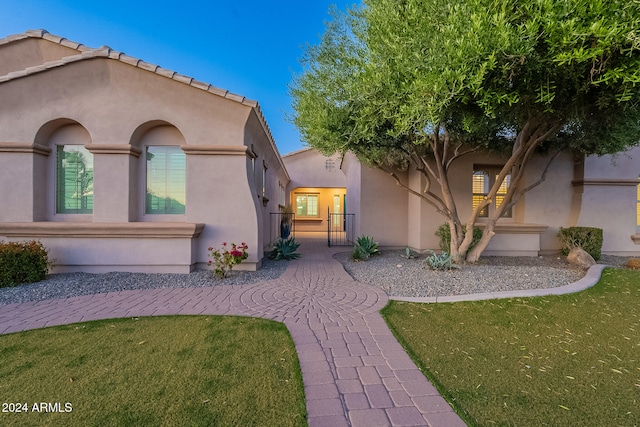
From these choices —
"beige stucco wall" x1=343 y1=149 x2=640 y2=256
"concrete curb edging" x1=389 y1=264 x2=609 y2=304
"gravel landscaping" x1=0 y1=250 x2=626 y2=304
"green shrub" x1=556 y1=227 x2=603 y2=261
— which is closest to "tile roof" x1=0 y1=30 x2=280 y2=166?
"gravel landscaping" x1=0 y1=250 x2=626 y2=304

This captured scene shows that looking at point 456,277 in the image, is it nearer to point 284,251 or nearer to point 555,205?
point 284,251

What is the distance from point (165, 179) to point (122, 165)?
895 millimetres

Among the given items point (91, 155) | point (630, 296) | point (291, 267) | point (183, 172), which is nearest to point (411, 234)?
point (291, 267)

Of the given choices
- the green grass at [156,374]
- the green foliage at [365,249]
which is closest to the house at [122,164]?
the green grass at [156,374]

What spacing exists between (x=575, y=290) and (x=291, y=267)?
584 cm

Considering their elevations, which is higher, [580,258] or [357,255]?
[580,258]

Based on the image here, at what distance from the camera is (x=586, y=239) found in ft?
27.1

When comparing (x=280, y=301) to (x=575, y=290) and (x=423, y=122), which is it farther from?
(x=575, y=290)

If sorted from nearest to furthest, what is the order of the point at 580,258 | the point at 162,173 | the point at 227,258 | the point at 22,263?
the point at 22,263 → the point at 227,258 → the point at 162,173 → the point at 580,258

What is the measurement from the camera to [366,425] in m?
1.94

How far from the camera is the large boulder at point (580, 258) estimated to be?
7.38m

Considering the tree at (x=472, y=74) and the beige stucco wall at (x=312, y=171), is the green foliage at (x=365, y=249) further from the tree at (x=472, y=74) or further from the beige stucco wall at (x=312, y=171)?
the beige stucco wall at (x=312, y=171)

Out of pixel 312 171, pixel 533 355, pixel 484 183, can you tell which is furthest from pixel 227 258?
pixel 312 171

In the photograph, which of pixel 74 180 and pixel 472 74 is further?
pixel 74 180
